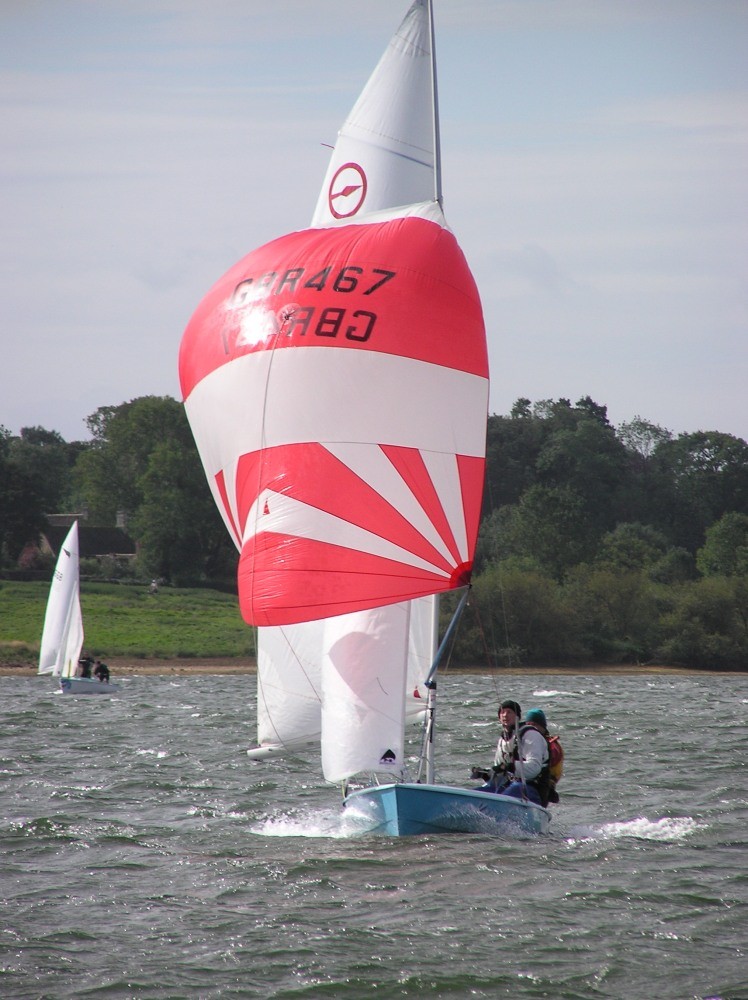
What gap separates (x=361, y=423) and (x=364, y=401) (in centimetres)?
21

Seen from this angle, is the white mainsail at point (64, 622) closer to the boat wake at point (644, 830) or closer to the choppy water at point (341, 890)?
the choppy water at point (341, 890)

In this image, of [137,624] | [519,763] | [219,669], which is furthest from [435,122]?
[137,624]

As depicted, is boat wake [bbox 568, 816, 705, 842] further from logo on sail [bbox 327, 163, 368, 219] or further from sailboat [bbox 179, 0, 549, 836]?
logo on sail [bbox 327, 163, 368, 219]

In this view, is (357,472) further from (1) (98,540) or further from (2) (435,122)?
(1) (98,540)

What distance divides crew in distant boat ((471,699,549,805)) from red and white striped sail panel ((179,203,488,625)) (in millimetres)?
1860

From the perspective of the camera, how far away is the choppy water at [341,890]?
8969 mm

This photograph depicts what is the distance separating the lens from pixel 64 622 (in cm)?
4125

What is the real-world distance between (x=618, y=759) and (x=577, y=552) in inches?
1922

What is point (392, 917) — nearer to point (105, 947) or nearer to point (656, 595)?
point (105, 947)

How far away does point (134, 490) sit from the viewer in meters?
84.1

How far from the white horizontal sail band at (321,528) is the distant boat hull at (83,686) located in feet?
90.0

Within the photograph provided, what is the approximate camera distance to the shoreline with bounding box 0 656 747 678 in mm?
48375

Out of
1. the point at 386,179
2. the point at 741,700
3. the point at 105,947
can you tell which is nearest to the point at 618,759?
the point at 386,179

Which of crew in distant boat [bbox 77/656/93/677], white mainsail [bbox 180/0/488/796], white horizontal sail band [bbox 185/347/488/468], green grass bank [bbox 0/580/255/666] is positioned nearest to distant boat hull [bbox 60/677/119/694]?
crew in distant boat [bbox 77/656/93/677]
